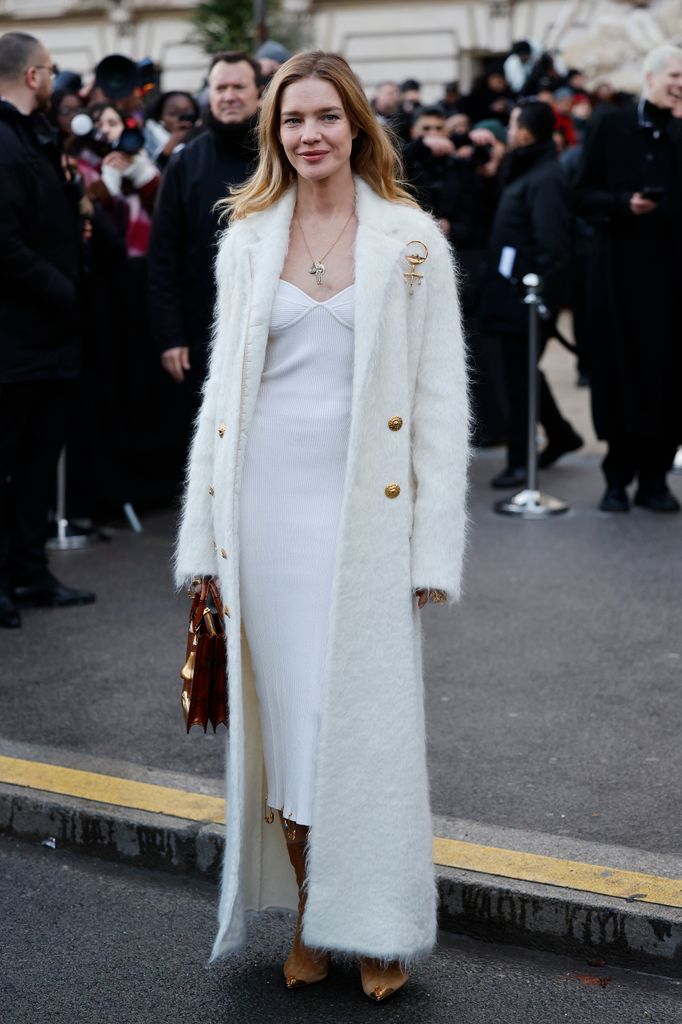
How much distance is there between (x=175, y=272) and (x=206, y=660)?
385cm

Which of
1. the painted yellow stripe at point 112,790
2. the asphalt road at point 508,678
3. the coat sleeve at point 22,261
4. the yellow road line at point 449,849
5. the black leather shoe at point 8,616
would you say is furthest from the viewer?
the black leather shoe at point 8,616

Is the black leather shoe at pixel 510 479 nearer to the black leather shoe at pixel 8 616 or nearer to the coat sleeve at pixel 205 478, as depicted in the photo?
the black leather shoe at pixel 8 616

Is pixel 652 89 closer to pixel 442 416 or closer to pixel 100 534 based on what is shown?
pixel 100 534

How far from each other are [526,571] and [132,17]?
29412mm

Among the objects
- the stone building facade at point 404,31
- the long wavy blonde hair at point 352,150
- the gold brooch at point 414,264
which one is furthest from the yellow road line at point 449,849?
the stone building facade at point 404,31

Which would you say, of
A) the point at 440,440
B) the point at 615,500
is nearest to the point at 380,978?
the point at 440,440

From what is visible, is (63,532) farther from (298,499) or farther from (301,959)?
(298,499)

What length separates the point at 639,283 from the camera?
8.59m

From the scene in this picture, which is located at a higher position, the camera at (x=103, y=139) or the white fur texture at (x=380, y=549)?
the camera at (x=103, y=139)

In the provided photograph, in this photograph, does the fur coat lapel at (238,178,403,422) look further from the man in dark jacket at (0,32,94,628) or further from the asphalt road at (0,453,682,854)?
the man in dark jacket at (0,32,94,628)

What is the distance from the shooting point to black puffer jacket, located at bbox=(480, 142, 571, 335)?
907 cm

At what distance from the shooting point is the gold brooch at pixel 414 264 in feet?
11.1

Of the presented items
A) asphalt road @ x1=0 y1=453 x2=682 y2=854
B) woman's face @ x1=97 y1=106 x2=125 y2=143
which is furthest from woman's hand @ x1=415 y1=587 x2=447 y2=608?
woman's face @ x1=97 y1=106 x2=125 y2=143

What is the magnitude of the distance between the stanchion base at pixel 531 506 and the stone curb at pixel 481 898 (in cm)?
469
